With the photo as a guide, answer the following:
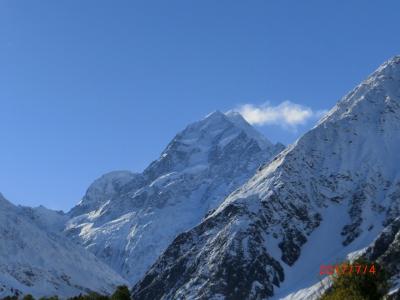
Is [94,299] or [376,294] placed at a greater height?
[94,299]

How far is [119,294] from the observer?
608 ft

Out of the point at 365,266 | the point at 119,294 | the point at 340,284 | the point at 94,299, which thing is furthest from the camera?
the point at 94,299

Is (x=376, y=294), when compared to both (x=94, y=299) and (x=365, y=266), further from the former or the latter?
(x=94, y=299)

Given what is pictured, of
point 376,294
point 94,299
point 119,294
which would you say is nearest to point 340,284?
point 376,294

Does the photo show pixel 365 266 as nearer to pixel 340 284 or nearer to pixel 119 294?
pixel 340 284

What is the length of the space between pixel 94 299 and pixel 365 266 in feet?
307

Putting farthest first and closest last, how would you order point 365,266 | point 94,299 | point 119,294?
point 94,299, point 119,294, point 365,266

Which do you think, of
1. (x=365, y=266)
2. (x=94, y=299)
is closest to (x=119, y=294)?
(x=94, y=299)

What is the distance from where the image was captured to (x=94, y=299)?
199125 millimetres

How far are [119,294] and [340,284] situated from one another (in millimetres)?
80740

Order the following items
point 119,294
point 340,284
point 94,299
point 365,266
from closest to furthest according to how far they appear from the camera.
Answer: point 340,284
point 365,266
point 119,294
point 94,299

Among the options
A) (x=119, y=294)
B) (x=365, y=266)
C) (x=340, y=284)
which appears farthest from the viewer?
(x=119, y=294)

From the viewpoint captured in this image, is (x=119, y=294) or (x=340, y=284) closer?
(x=340, y=284)

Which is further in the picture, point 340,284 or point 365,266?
point 365,266
